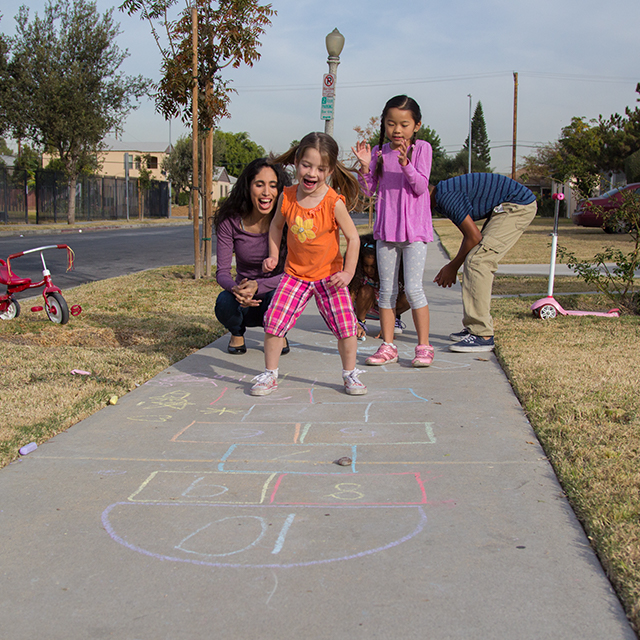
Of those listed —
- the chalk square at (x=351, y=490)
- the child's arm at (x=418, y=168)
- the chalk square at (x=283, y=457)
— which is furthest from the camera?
the child's arm at (x=418, y=168)

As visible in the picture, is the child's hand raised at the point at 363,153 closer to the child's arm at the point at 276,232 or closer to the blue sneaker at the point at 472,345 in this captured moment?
the child's arm at the point at 276,232

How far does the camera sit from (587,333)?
580cm

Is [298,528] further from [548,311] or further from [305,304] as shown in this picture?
[548,311]

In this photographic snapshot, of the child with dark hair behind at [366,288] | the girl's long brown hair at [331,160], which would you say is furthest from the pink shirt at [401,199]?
the child with dark hair behind at [366,288]

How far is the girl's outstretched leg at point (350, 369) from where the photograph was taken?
13.6 ft

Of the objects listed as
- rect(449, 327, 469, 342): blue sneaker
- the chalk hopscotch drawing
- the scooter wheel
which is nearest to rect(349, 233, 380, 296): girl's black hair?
rect(449, 327, 469, 342): blue sneaker

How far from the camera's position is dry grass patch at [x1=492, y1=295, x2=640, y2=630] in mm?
2277

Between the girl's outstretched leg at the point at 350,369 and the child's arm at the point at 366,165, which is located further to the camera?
the child's arm at the point at 366,165

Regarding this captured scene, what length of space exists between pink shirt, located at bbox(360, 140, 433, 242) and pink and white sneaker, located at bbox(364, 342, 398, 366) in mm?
801

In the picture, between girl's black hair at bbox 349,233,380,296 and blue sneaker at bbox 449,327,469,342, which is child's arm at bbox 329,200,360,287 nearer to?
blue sneaker at bbox 449,327,469,342

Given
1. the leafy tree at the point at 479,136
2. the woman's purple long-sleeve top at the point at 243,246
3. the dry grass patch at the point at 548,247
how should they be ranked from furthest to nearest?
1. the leafy tree at the point at 479,136
2. the dry grass patch at the point at 548,247
3. the woman's purple long-sleeve top at the point at 243,246

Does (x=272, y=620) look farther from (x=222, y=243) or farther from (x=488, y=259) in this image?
(x=488, y=259)

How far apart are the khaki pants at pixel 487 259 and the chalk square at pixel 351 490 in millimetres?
2738

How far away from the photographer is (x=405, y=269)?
194 inches
